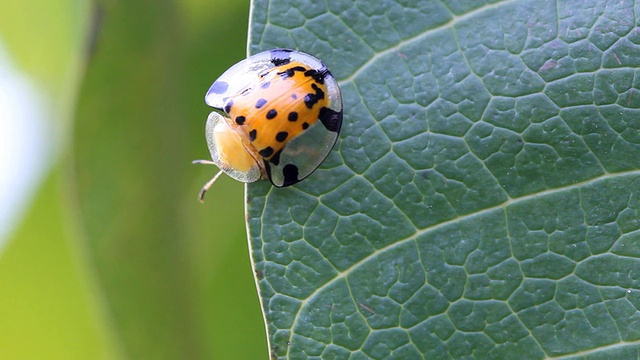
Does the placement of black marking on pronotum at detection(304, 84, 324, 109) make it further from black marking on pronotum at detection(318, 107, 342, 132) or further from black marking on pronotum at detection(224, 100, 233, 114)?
black marking on pronotum at detection(224, 100, 233, 114)

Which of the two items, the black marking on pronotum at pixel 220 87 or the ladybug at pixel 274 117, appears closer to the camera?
the ladybug at pixel 274 117

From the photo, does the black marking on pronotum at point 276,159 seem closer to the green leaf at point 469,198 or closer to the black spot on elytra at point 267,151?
the black spot on elytra at point 267,151

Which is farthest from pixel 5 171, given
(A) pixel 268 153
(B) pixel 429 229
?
(B) pixel 429 229

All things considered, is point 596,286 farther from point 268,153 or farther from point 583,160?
point 268,153

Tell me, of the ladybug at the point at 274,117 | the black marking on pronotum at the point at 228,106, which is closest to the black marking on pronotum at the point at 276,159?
the ladybug at the point at 274,117

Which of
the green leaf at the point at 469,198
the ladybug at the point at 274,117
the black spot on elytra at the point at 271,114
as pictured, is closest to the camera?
the green leaf at the point at 469,198

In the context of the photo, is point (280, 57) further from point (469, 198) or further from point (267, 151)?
point (469, 198)

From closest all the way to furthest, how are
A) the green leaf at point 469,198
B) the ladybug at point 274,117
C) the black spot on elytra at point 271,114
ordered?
the green leaf at point 469,198 → the ladybug at point 274,117 → the black spot on elytra at point 271,114

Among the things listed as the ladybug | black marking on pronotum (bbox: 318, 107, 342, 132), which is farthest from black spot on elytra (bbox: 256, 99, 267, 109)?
black marking on pronotum (bbox: 318, 107, 342, 132)
